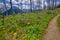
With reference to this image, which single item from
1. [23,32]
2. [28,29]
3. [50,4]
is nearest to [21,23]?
[28,29]

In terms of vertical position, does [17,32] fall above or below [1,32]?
below

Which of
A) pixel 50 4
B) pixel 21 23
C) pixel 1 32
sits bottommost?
pixel 50 4

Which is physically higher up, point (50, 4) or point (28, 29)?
point (28, 29)

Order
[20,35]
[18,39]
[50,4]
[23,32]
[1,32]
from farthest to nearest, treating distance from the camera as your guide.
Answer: [50,4]
[23,32]
[20,35]
[18,39]
[1,32]

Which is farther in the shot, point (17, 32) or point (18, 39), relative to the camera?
point (17, 32)

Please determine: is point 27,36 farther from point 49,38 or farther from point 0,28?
point 0,28

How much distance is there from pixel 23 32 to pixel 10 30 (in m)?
0.82

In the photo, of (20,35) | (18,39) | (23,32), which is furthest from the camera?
(23,32)

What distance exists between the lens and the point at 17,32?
12766 mm

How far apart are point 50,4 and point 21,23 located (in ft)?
159

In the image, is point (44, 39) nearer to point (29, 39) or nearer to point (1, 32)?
point (29, 39)

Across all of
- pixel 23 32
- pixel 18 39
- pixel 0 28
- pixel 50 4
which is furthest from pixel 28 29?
pixel 50 4

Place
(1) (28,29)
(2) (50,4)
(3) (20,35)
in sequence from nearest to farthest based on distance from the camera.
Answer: (3) (20,35) < (1) (28,29) < (2) (50,4)

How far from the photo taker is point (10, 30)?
1316cm
